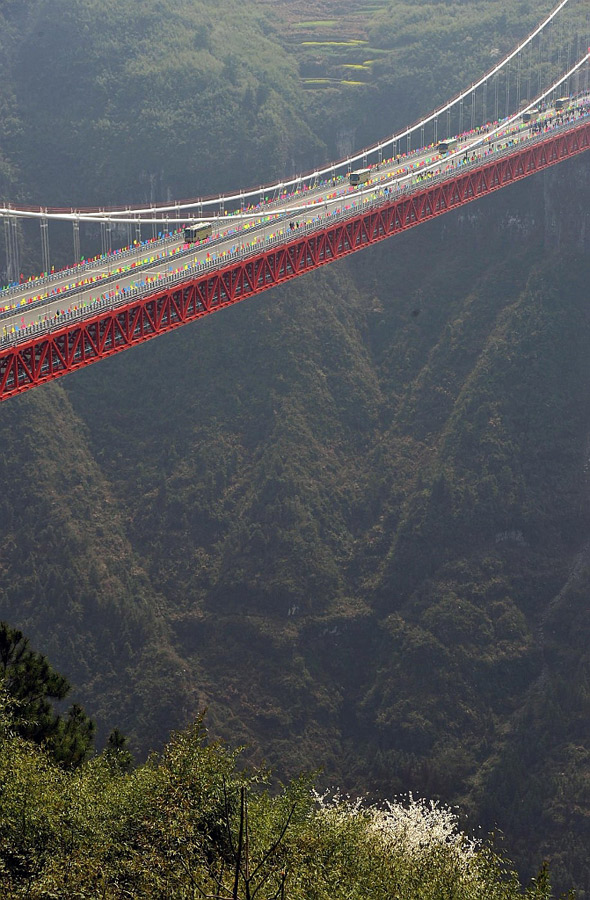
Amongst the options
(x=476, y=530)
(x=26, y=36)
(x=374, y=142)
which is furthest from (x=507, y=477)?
(x=26, y=36)

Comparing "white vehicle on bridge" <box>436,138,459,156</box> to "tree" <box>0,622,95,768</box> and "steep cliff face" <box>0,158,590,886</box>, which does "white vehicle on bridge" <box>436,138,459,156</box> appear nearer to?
"steep cliff face" <box>0,158,590,886</box>

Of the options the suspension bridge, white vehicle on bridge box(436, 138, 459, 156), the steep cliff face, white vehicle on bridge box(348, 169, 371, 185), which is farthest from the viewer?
white vehicle on bridge box(436, 138, 459, 156)

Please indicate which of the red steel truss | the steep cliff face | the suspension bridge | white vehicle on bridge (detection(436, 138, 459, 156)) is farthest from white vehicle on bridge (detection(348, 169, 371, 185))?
the steep cliff face

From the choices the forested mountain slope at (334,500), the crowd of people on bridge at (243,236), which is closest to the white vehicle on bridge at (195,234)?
the crowd of people on bridge at (243,236)

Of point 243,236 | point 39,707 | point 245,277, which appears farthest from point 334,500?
point 39,707

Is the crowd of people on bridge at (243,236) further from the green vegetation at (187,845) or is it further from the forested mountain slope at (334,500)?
the green vegetation at (187,845)

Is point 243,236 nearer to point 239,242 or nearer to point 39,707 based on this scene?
point 239,242
